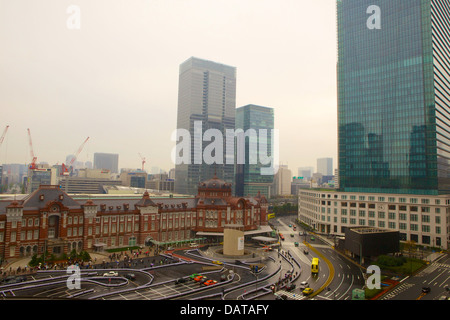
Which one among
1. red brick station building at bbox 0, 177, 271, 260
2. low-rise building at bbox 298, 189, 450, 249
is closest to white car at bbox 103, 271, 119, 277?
red brick station building at bbox 0, 177, 271, 260

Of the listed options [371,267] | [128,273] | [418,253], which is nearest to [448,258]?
[418,253]

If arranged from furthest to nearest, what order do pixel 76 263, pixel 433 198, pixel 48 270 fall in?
1. pixel 433 198
2. pixel 76 263
3. pixel 48 270

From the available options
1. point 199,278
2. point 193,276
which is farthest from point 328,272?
point 193,276

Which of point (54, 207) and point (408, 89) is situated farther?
point (408, 89)

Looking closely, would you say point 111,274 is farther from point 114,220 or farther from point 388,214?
point 388,214

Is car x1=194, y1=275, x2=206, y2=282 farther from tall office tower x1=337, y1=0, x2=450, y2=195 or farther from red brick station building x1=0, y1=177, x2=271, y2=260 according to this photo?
tall office tower x1=337, y1=0, x2=450, y2=195

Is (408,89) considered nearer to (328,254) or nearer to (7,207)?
(328,254)

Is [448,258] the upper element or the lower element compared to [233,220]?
lower
